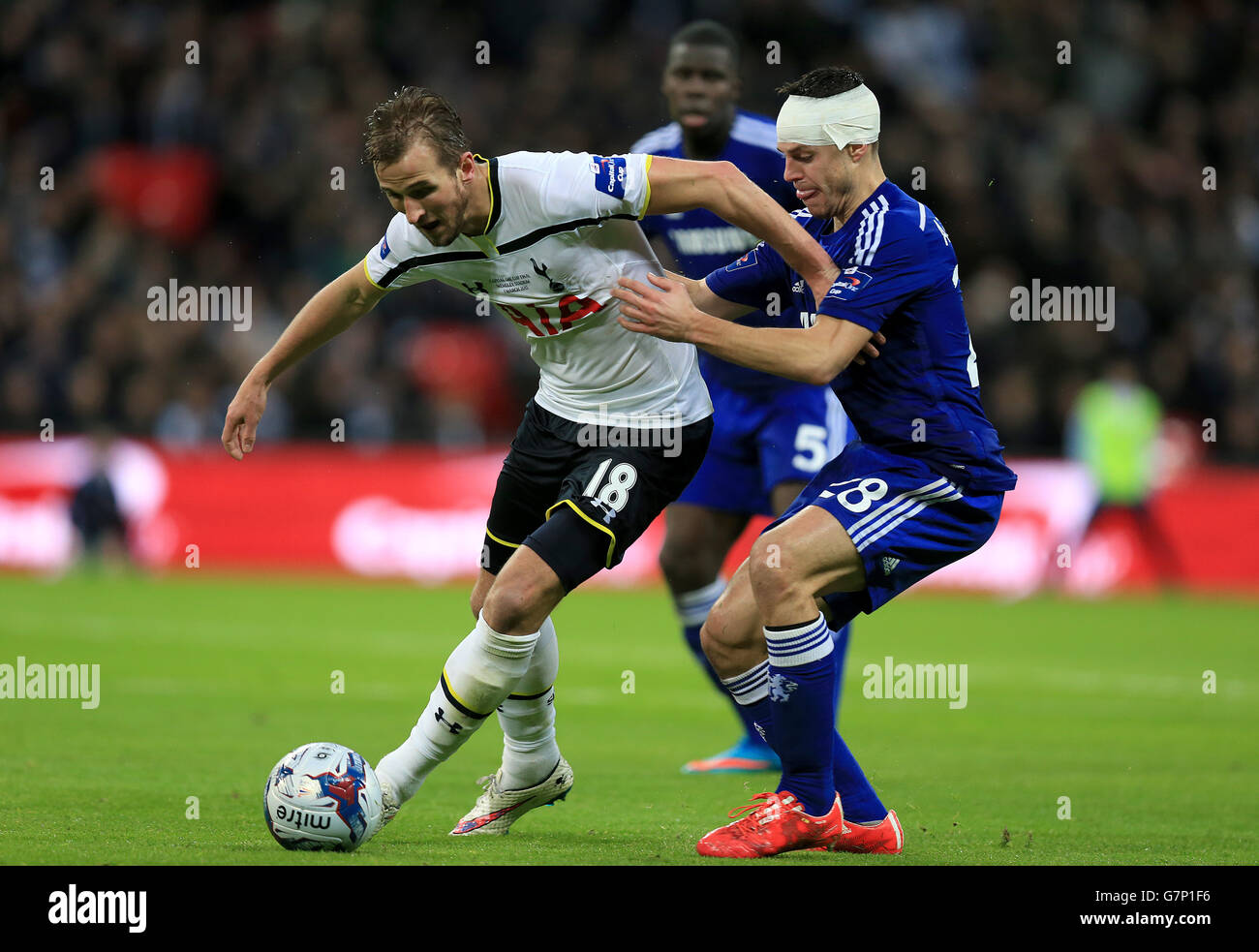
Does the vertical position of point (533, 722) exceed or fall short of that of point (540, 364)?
it falls short

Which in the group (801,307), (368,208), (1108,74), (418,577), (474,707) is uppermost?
(1108,74)

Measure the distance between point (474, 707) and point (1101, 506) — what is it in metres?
11.8

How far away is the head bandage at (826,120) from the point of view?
5637mm

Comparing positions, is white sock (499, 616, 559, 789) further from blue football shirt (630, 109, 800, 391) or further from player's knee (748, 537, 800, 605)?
blue football shirt (630, 109, 800, 391)

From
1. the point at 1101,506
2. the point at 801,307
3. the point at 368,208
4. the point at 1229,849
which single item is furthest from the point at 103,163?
the point at 1229,849

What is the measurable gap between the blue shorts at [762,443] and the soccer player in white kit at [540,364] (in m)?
1.55

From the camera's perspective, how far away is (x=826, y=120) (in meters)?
5.63

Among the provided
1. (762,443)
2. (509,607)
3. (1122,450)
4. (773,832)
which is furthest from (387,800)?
(1122,450)

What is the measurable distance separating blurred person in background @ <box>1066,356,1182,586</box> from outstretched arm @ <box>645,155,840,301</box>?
11440 millimetres

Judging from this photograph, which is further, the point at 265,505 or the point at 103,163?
the point at 103,163

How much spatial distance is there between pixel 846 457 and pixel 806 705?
88 centimetres

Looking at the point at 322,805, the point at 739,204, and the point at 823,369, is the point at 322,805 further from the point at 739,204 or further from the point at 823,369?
the point at 739,204

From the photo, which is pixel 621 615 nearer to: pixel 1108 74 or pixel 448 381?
pixel 448 381
